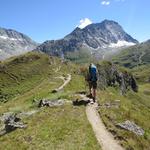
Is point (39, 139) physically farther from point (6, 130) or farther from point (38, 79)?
point (38, 79)

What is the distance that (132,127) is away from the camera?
99.5 ft

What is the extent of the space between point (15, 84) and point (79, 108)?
130447 millimetres

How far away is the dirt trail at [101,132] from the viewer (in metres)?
25.0

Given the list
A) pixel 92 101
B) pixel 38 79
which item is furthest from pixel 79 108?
pixel 38 79

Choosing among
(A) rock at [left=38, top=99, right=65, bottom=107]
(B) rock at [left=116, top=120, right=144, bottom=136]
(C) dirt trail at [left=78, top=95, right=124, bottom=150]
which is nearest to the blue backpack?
(C) dirt trail at [left=78, top=95, right=124, bottom=150]

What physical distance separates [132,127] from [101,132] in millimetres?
3325

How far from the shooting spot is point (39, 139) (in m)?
26.8

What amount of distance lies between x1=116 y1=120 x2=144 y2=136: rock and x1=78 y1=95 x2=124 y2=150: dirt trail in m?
1.66

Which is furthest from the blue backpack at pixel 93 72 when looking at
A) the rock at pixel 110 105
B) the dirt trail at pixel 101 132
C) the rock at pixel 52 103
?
the rock at pixel 52 103

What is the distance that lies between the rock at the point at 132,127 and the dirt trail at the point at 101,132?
1.66m

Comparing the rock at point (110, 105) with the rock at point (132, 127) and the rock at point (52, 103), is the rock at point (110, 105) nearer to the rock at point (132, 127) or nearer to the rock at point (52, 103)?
the rock at point (52, 103)

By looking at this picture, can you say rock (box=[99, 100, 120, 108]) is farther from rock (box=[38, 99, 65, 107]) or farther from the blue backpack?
rock (box=[38, 99, 65, 107])

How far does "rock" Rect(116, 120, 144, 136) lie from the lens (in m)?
29.6

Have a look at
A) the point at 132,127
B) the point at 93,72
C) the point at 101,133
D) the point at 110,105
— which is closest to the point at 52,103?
the point at 93,72
